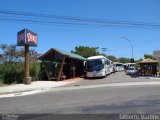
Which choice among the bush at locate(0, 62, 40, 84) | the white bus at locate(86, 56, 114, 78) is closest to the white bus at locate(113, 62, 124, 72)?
the white bus at locate(86, 56, 114, 78)

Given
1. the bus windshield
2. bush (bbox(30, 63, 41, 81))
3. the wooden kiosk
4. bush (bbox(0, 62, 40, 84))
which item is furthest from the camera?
the wooden kiosk

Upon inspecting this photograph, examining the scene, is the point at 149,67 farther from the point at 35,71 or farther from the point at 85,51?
the point at 85,51

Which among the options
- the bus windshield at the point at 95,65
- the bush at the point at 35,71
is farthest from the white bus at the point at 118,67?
the bush at the point at 35,71

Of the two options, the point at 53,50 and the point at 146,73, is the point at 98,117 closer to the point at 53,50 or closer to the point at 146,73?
the point at 53,50

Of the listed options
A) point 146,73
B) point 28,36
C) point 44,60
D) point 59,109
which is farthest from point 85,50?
point 59,109

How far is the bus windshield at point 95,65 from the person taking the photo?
145ft

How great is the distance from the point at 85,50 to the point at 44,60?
231 ft

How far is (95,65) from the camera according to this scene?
146 feet

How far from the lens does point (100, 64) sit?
4447 cm

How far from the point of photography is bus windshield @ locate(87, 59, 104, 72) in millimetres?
44188

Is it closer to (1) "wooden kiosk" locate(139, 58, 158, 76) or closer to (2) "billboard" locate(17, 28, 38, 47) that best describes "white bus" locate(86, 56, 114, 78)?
(1) "wooden kiosk" locate(139, 58, 158, 76)

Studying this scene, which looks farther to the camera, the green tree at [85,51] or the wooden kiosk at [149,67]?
the green tree at [85,51]

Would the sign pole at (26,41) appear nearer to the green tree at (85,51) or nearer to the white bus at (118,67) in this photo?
A: the white bus at (118,67)

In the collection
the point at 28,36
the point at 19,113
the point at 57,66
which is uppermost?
the point at 28,36
